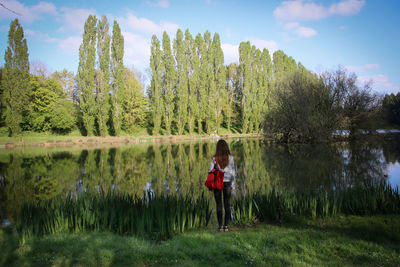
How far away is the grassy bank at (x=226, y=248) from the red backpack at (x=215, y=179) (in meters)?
0.90

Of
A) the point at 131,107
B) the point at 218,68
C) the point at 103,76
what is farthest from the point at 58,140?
the point at 218,68

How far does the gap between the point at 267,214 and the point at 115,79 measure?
4056cm

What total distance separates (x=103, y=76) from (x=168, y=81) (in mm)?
10931

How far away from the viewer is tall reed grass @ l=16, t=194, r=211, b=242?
4.84m

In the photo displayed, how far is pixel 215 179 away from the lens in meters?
5.43

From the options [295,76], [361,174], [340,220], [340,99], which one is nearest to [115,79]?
[295,76]

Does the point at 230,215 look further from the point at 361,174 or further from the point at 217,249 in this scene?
the point at 361,174

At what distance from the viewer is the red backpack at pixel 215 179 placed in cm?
538

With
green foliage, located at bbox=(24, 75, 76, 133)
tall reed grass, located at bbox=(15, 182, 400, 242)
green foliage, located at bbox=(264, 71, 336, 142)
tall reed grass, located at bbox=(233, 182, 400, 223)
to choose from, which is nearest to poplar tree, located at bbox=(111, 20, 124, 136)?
green foliage, located at bbox=(24, 75, 76, 133)

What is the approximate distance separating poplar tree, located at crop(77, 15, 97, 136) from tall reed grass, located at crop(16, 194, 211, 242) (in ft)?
122

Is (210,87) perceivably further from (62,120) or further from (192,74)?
(62,120)

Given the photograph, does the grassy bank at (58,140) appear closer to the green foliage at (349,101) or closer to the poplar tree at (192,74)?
the poplar tree at (192,74)

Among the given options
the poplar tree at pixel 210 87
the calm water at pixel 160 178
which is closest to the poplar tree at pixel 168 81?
the poplar tree at pixel 210 87

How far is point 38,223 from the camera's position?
498 centimetres
